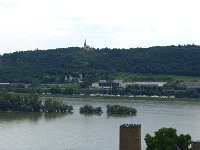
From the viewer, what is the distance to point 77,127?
46.6m

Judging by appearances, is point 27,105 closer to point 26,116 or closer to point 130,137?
point 26,116

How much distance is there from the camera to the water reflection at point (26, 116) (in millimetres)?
52128

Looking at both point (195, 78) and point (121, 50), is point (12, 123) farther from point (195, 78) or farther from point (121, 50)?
point (121, 50)

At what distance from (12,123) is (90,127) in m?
6.32

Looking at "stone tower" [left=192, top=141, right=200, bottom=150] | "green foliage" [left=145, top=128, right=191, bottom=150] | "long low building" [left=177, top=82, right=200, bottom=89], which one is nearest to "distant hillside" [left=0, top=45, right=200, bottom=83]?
"long low building" [left=177, top=82, right=200, bottom=89]

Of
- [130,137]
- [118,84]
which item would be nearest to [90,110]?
[130,137]

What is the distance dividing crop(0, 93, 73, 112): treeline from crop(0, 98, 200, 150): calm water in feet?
7.74

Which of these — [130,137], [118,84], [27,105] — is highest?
[118,84]

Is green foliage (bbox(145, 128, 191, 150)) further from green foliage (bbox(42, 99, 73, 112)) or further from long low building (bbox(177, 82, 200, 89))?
long low building (bbox(177, 82, 200, 89))

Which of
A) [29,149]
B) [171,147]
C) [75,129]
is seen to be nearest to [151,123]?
[75,129]

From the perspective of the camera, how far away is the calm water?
37078mm

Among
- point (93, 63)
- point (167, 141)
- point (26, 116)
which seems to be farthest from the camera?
point (93, 63)

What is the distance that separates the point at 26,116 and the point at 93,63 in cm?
5617

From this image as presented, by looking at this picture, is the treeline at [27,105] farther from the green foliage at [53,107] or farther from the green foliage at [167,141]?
the green foliage at [167,141]
